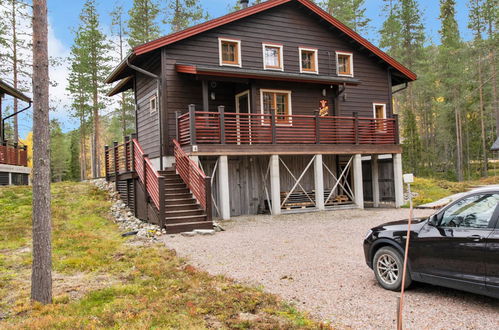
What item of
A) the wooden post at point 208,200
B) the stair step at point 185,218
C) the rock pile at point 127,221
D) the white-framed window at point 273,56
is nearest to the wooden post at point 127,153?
the rock pile at point 127,221

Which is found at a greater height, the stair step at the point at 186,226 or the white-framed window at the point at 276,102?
the white-framed window at the point at 276,102

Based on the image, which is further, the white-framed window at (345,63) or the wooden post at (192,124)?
the white-framed window at (345,63)

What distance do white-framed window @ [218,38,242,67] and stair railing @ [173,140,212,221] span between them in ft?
15.2

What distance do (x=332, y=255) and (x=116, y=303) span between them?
14.9ft

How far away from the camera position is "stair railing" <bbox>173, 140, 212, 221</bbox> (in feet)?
39.3

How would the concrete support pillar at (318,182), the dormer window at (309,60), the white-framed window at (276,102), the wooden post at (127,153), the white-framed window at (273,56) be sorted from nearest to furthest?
the wooden post at (127,153), the concrete support pillar at (318,182), the white-framed window at (276,102), the white-framed window at (273,56), the dormer window at (309,60)

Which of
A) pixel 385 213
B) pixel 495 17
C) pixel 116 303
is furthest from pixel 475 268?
pixel 495 17

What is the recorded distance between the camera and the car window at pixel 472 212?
485cm

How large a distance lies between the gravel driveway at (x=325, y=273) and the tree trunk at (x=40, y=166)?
2839 millimetres

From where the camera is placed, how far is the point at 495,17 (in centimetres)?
3575

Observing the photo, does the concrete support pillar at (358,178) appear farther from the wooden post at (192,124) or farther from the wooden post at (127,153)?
the wooden post at (127,153)

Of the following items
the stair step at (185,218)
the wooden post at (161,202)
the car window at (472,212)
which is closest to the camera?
the car window at (472,212)

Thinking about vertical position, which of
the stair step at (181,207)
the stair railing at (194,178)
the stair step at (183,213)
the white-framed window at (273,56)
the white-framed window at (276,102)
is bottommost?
the stair step at (183,213)

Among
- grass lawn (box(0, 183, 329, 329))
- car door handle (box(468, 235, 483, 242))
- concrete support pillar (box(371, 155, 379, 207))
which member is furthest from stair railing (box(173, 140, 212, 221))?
concrete support pillar (box(371, 155, 379, 207))
